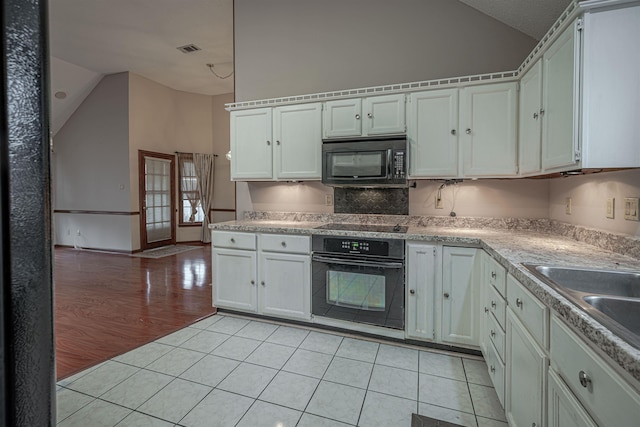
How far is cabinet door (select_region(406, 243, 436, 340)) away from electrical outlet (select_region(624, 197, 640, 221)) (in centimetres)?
107

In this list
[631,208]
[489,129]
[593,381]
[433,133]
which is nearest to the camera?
[593,381]

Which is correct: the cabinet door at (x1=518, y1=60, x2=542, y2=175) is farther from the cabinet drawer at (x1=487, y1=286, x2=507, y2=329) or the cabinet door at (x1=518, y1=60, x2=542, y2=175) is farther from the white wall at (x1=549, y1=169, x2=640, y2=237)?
the cabinet drawer at (x1=487, y1=286, x2=507, y2=329)

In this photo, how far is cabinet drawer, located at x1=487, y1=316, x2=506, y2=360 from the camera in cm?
177

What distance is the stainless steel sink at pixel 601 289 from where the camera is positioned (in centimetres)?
112

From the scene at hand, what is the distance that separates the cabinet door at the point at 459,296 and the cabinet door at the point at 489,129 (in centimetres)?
69

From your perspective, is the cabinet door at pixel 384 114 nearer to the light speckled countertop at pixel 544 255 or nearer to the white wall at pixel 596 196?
the light speckled countertop at pixel 544 255

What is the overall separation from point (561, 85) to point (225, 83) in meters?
6.17

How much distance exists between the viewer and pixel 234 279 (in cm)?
312

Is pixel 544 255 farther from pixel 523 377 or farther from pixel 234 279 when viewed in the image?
pixel 234 279

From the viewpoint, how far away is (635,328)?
3.69 ft

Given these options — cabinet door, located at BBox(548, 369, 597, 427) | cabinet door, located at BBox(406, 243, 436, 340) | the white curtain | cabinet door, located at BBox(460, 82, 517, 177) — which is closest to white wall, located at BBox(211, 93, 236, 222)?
the white curtain

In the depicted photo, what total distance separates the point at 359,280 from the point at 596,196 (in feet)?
5.33

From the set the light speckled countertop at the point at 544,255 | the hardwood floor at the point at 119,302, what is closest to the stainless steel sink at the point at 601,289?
the light speckled countertop at the point at 544,255

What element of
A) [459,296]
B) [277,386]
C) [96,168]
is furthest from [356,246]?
[96,168]
